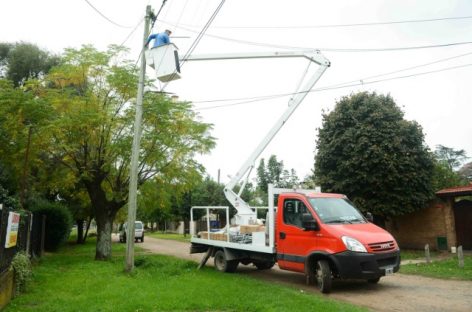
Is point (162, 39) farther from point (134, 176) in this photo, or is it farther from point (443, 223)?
point (443, 223)

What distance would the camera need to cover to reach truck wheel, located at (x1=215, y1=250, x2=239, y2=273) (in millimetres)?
12727

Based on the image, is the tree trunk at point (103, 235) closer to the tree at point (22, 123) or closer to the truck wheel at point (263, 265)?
the tree at point (22, 123)

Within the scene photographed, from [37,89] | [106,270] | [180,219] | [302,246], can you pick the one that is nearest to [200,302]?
[302,246]

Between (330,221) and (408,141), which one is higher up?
(408,141)

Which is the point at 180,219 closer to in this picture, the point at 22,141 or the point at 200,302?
the point at 22,141

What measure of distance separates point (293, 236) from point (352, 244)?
5.60 feet

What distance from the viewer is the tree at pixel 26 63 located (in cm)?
2583

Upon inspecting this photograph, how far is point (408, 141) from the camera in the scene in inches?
755

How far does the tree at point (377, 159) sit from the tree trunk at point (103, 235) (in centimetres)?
1002

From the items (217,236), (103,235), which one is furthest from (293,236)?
(103,235)

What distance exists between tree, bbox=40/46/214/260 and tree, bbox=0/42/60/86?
447 inches

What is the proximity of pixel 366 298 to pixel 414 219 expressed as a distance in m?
13.0

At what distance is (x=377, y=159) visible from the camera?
18.3 meters

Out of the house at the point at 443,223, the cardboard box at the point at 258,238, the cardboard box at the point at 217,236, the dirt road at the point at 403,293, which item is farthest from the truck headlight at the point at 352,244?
the house at the point at 443,223
